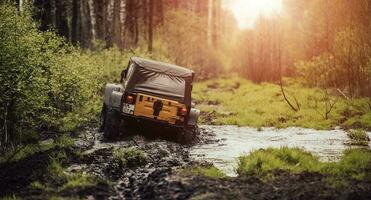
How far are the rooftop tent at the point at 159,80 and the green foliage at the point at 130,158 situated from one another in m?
2.80

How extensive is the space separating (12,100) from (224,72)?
32742 mm

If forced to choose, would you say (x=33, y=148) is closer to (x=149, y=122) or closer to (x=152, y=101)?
(x=149, y=122)

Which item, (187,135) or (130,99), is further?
(187,135)

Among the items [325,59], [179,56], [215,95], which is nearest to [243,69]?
[179,56]

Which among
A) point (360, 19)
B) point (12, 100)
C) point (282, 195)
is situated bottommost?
point (282, 195)

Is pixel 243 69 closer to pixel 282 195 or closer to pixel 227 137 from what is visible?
pixel 227 137

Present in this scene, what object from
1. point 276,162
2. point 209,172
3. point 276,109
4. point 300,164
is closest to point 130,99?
point 209,172

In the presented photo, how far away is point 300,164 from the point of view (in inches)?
497

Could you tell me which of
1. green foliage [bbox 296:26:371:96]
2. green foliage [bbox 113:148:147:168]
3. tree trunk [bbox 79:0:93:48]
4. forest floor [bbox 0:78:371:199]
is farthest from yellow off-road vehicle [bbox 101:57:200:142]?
tree trunk [bbox 79:0:93:48]

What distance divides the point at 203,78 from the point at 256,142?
24.5 metres

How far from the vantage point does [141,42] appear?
39.5 meters

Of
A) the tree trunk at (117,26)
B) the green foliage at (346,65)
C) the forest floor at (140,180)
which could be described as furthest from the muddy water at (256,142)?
the tree trunk at (117,26)

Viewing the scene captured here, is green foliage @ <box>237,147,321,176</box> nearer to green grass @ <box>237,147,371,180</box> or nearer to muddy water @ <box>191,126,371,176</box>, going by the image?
green grass @ <box>237,147,371,180</box>

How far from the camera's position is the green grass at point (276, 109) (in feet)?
70.3
